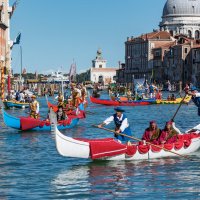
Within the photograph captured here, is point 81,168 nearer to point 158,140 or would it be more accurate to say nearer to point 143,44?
point 158,140

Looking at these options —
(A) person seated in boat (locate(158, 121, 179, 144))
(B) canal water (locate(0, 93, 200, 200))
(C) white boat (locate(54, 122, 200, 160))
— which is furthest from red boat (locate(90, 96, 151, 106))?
(A) person seated in boat (locate(158, 121, 179, 144))

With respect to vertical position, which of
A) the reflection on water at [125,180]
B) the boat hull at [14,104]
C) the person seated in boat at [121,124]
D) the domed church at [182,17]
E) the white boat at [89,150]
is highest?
the domed church at [182,17]

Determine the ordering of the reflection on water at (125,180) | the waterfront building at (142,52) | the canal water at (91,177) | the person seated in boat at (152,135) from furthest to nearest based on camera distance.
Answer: the waterfront building at (142,52), the person seated in boat at (152,135), the reflection on water at (125,180), the canal water at (91,177)

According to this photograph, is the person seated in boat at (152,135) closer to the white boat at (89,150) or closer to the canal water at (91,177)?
the white boat at (89,150)

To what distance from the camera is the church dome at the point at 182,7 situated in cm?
18175

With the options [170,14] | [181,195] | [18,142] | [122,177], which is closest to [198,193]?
[181,195]

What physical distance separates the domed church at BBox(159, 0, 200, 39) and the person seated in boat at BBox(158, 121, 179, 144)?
157910 millimetres

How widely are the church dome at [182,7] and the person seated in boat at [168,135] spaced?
532ft

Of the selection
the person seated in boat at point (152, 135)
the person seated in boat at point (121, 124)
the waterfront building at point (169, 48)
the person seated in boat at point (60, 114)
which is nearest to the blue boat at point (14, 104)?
the person seated in boat at point (60, 114)

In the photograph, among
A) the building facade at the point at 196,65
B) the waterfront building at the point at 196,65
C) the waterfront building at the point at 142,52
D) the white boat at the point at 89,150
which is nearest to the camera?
the white boat at the point at 89,150

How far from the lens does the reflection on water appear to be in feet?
53.7

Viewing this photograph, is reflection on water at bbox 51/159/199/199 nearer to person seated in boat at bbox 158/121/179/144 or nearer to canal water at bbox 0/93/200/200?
canal water at bbox 0/93/200/200

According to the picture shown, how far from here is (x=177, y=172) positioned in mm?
19000

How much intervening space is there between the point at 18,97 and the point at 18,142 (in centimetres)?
3318
